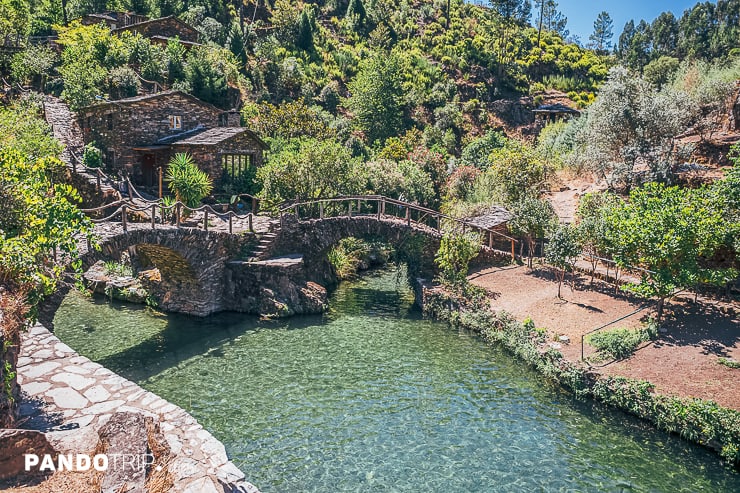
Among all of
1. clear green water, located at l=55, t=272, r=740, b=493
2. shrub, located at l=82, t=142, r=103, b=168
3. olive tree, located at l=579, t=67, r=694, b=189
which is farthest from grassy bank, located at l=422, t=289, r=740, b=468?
shrub, located at l=82, t=142, r=103, b=168

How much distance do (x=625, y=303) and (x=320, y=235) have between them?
13.6 m

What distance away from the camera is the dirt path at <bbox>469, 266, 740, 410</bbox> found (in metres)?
14.6

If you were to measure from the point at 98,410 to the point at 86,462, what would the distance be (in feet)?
10.1

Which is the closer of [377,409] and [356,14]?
[377,409]

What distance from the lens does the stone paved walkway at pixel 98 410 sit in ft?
26.3

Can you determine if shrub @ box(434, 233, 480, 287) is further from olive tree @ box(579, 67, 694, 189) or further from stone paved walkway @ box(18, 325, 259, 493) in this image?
stone paved walkway @ box(18, 325, 259, 493)

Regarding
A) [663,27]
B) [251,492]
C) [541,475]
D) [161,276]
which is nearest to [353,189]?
[161,276]

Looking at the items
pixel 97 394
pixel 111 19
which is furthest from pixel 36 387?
pixel 111 19

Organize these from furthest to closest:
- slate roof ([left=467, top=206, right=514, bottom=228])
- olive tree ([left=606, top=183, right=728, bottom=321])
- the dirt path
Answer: slate roof ([left=467, top=206, right=514, bottom=228]) < olive tree ([left=606, top=183, right=728, bottom=321]) < the dirt path

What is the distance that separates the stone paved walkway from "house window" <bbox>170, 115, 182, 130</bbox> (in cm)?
2312

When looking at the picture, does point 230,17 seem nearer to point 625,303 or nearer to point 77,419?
point 625,303

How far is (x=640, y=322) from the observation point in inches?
722

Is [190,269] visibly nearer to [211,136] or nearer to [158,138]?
[211,136]

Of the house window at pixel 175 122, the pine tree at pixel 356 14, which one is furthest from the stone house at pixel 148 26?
the pine tree at pixel 356 14
